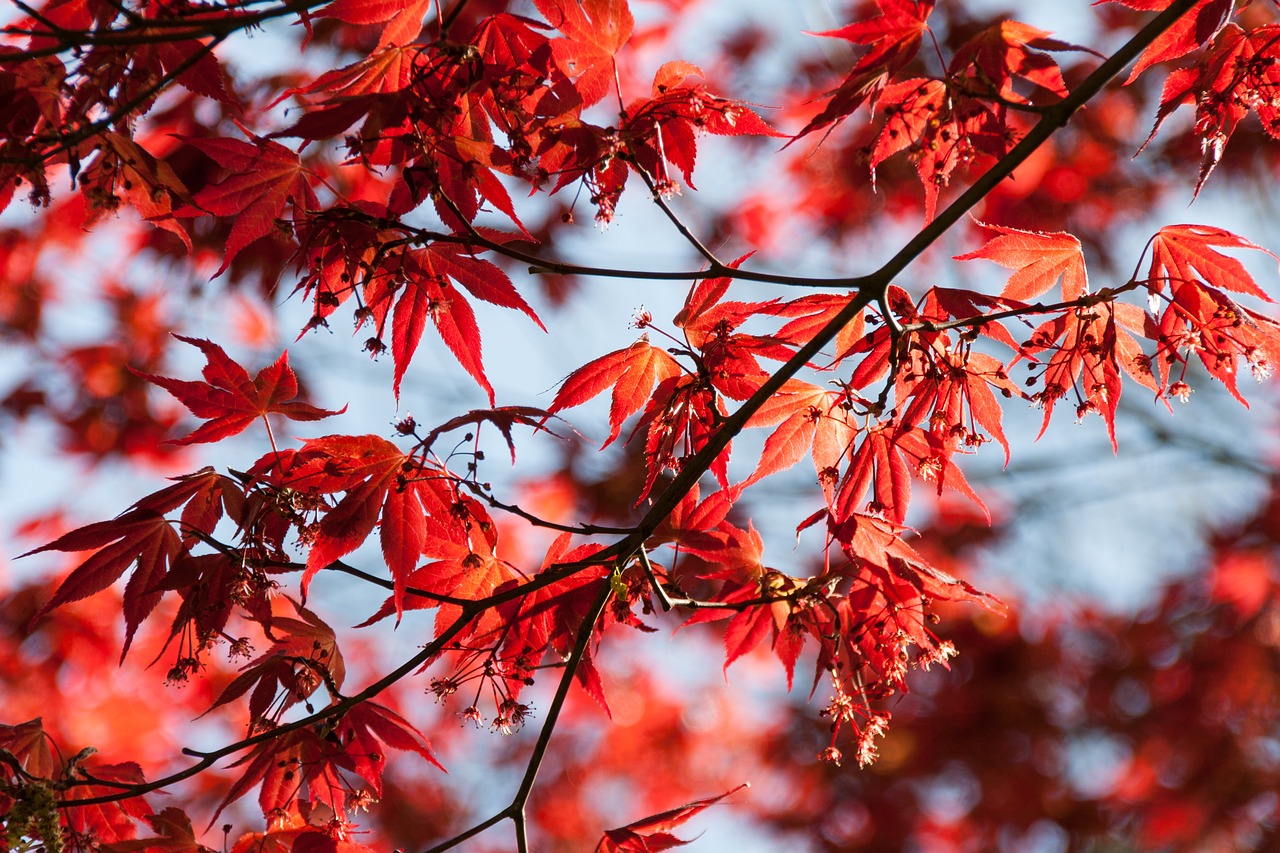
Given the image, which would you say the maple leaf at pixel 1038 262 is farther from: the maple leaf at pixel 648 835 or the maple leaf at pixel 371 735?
the maple leaf at pixel 371 735

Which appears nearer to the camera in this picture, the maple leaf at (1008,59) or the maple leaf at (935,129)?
the maple leaf at (1008,59)

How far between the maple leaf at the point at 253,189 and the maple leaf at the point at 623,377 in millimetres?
567

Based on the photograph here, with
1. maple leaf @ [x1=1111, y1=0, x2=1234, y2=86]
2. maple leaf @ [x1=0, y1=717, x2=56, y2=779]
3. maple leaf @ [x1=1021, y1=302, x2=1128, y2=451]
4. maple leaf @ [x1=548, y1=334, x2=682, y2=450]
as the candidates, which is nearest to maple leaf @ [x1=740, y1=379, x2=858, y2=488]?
maple leaf @ [x1=548, y1=334, x2=682, y2=450]

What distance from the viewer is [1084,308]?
1842 millimetres

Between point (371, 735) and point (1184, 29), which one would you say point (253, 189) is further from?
point (1184, 29)

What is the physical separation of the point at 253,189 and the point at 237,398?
387mm

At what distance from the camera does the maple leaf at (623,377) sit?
183cm

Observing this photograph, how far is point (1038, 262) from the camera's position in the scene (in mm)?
1900

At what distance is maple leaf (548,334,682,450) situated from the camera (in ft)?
5.99

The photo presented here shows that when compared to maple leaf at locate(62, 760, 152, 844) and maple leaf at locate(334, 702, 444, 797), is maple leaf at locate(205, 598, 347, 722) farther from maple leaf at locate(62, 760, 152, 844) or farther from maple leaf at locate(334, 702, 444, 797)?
maple leaf at locate(62, 760, 152, 844)

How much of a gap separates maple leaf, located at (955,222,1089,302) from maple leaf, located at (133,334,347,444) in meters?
1.29

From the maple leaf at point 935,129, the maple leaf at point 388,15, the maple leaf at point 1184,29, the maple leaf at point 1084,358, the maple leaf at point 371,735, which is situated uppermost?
the maple leaf at point 388,15

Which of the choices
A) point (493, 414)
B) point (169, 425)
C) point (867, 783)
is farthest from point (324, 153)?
point (867, 783)

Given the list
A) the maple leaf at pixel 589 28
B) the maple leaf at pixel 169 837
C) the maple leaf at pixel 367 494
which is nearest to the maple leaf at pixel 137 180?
the maple leaf at pixel 367 494
